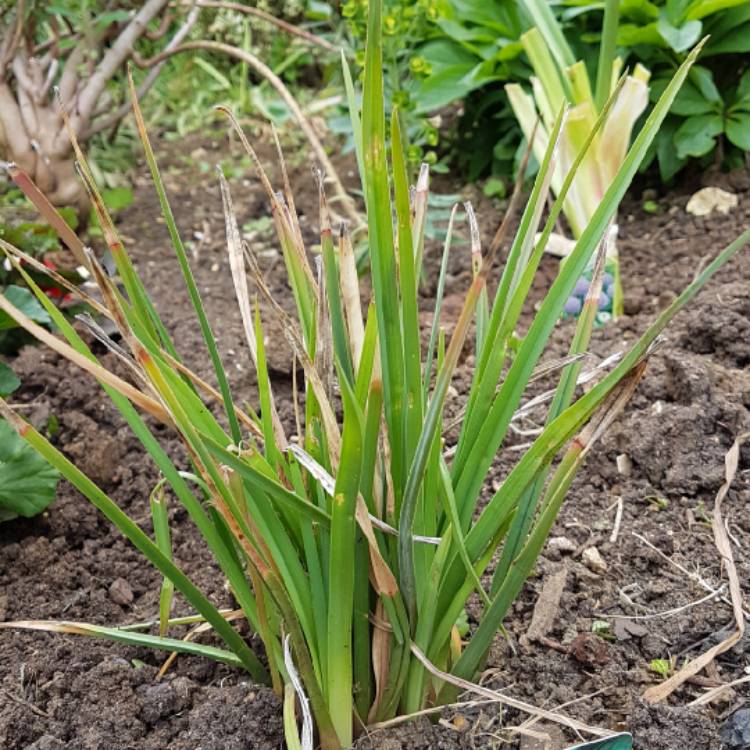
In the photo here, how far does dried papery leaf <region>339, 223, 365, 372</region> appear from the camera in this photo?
2.93 feet

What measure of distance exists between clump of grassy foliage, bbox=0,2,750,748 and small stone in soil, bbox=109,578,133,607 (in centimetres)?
31

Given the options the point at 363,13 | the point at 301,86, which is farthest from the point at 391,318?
the point at 301,86

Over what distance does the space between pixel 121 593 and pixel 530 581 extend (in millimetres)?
577

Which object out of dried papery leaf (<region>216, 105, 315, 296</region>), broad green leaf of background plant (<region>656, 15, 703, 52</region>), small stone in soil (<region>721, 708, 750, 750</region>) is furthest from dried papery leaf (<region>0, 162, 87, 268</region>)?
broad green leaf of background plant (<region>656, 15, 703, 52</region>)

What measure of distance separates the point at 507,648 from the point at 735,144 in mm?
1779

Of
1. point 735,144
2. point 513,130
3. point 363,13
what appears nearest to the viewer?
point 363,13

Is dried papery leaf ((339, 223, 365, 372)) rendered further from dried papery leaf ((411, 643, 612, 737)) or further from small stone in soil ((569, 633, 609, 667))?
small stone in soil ((569, 633, 609, 667))

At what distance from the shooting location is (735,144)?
239cm

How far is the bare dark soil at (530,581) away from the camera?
3.25 ft

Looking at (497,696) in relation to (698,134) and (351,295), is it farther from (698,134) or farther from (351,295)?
(698,134)

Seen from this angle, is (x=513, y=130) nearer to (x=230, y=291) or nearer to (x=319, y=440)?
(x=230, y=291)

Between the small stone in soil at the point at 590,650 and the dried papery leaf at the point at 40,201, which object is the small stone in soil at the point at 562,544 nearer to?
the small stone in soil at the point at 590,650

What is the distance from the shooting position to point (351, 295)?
3.04ft

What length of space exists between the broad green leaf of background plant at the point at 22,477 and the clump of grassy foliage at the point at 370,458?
0.39 m
